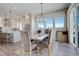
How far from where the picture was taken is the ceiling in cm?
280

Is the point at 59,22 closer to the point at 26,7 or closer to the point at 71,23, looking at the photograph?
the point at 71,23

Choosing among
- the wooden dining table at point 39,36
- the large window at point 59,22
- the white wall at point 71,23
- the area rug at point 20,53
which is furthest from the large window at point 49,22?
the area rug at point 20,53

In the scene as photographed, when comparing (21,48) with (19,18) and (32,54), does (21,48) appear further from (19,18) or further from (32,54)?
(19,18)

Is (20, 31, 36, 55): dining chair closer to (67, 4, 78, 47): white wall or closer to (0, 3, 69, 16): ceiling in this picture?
(0, 3, 69, 16): ceiling

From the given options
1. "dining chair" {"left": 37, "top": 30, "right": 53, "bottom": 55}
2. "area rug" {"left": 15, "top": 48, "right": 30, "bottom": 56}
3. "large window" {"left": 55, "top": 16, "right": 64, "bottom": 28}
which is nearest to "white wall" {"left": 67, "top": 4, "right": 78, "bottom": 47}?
"large window" {"left": 55, "top": 16, "right": 64, "bottom": 28}

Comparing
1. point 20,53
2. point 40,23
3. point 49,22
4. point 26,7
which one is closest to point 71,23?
point 49,22

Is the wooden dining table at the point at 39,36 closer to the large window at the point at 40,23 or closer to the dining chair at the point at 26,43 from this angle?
→ the dining chair at the point at 26,43

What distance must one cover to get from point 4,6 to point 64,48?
1745mm

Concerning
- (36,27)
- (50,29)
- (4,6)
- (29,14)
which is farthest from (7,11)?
(50,29)

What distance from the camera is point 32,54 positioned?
292 centimetres

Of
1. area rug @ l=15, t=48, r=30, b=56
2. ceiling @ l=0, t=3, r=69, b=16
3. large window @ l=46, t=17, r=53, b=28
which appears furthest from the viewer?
large window @ l=46, t=17, r=53, b=28

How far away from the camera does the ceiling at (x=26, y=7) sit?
2.80 metres

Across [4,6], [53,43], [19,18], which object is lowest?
[53,43]

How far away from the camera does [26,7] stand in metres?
2.90
